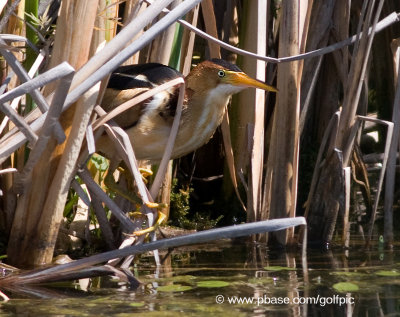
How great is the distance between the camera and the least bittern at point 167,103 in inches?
129

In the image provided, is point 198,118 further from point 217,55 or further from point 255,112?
point 217,55

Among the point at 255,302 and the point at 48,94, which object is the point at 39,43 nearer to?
the point at 48,94

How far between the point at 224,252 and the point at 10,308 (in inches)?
49.0

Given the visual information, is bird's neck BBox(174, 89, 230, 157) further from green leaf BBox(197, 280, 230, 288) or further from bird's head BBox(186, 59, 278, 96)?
green leaf BBox(197, 280, 230, 288)

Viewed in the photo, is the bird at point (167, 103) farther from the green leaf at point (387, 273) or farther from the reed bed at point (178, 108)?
the green leaf at point (387, 273)

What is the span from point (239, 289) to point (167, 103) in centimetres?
89

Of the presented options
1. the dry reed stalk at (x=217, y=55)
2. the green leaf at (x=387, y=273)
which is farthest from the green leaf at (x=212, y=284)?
the dry reed stalk at (x=217, y=55)

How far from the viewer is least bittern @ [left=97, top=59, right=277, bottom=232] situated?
3.29 meters

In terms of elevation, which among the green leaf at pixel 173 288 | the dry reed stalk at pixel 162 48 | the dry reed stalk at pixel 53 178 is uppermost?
the dry reed stalk at pixel 162 48

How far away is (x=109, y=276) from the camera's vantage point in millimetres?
3049

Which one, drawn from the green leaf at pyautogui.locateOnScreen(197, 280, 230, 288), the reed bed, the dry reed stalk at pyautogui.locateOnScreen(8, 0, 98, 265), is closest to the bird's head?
the reed bed

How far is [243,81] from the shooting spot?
333 centimetres

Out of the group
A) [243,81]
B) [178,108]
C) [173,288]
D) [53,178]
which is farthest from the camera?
[243,81]

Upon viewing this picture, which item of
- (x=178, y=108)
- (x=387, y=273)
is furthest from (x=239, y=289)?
(x=178, y=108)
